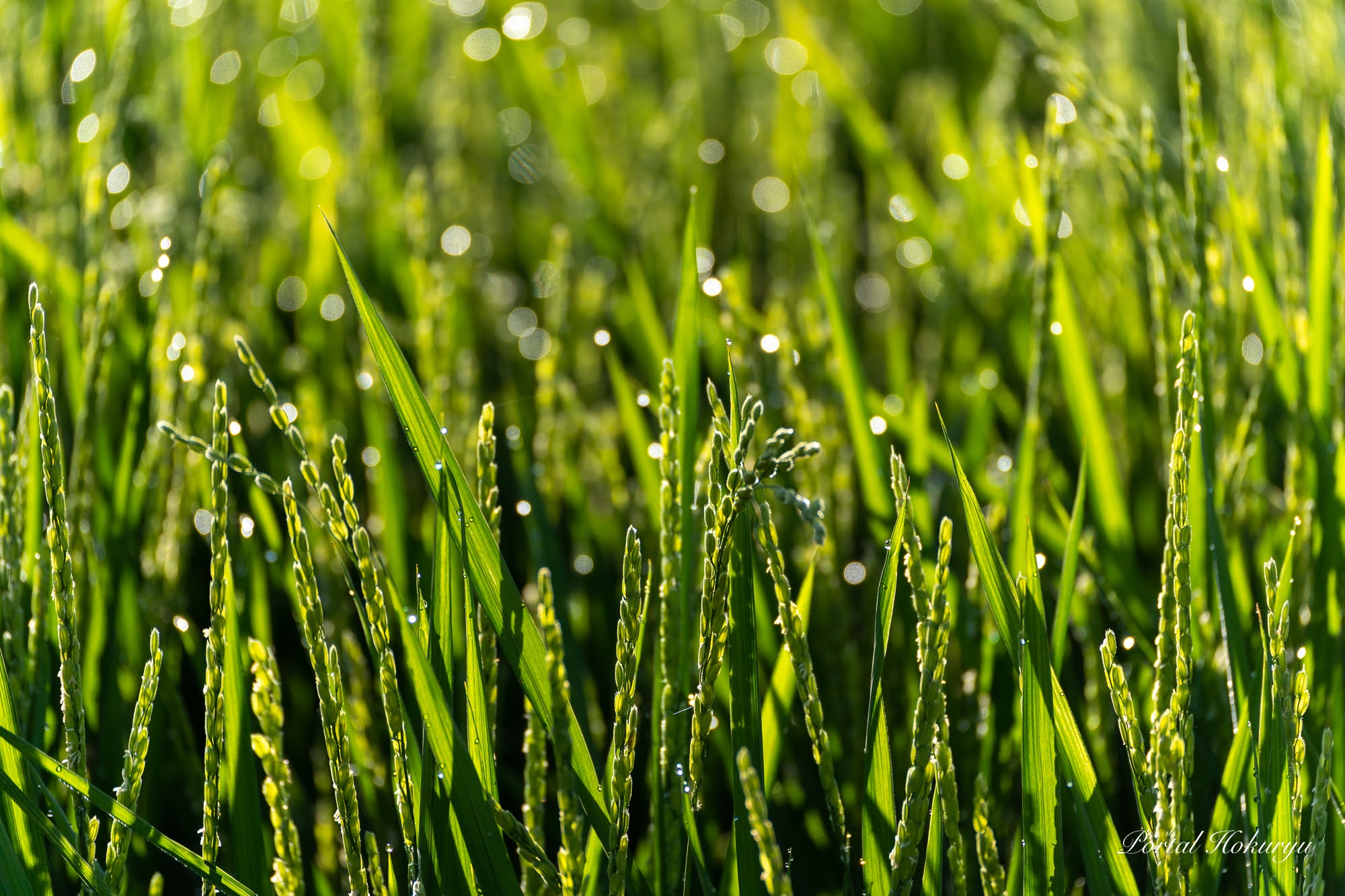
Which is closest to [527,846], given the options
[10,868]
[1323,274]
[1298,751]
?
[10,868]

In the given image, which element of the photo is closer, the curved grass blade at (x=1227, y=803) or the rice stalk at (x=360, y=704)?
the curved grass blade at (x=1227, y=803)

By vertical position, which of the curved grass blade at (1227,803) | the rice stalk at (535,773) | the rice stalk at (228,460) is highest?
the rice stalk at (228,460)

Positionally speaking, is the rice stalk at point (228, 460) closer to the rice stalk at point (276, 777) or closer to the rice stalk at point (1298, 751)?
the rice stalk at point (276, 777)

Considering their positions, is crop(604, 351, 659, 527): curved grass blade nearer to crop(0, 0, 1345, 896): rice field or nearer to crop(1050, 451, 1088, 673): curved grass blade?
crop(0, 0, 1345, 896): rice field

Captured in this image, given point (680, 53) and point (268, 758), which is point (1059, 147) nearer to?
point (268, 758)

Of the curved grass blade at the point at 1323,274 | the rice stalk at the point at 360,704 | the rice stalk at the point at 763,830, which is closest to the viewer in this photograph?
the rice stalk at the point at 763,830

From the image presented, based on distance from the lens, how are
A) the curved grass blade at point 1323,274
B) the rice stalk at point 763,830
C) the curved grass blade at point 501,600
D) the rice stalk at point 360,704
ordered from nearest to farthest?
the rice stalk at point 763,830 → the curved grass blade at point 501,600 → the rice stalk at point 360,704 → the curved grass blade at point 1323,274

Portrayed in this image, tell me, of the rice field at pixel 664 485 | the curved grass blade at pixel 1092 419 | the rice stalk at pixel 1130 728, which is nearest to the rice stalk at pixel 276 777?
the rice field at pixel 664 485

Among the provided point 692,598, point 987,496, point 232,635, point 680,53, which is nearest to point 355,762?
point 232,635

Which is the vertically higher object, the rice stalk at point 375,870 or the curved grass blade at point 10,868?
the curved grass blade at point 10,868

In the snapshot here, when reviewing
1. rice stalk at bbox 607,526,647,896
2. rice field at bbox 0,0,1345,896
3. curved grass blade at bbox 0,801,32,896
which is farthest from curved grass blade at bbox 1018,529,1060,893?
curved grass blade at bbox 0,801,32,896
